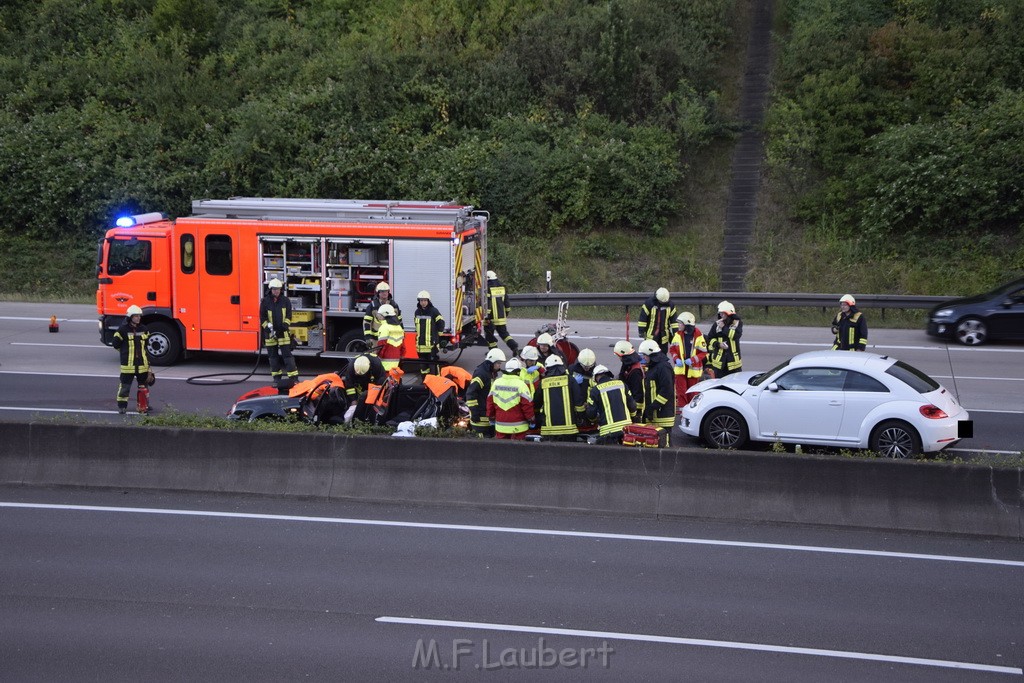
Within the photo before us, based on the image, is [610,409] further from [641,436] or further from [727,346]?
[727,346]

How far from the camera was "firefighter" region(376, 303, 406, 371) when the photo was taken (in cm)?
1566

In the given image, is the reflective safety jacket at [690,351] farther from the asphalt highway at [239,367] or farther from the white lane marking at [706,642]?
the white lane marking at [706,642]

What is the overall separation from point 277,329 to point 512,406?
20.2ft

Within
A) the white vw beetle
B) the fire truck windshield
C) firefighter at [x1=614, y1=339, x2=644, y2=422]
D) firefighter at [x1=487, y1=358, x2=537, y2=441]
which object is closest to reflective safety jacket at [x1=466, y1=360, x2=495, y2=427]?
firefighter at [x1=487, y1=358, x2=537, y2=441]

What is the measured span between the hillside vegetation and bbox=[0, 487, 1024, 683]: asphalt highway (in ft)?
55.2

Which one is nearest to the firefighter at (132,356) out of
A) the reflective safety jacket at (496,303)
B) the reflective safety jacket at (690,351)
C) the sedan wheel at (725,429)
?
the reflective safety jacket at (496,303)

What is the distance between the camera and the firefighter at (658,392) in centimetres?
1254

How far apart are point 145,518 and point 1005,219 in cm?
2287

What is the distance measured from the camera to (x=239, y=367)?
19188 millimetres

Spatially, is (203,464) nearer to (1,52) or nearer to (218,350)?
(218,350)

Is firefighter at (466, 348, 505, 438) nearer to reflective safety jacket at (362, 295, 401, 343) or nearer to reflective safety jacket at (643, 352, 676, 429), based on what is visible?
reflective safety jacket at (643, 352, 676, 429)

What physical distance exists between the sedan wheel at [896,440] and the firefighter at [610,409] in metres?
3.14

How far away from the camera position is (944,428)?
490 inches

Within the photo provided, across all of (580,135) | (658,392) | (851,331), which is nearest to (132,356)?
(658,392)
